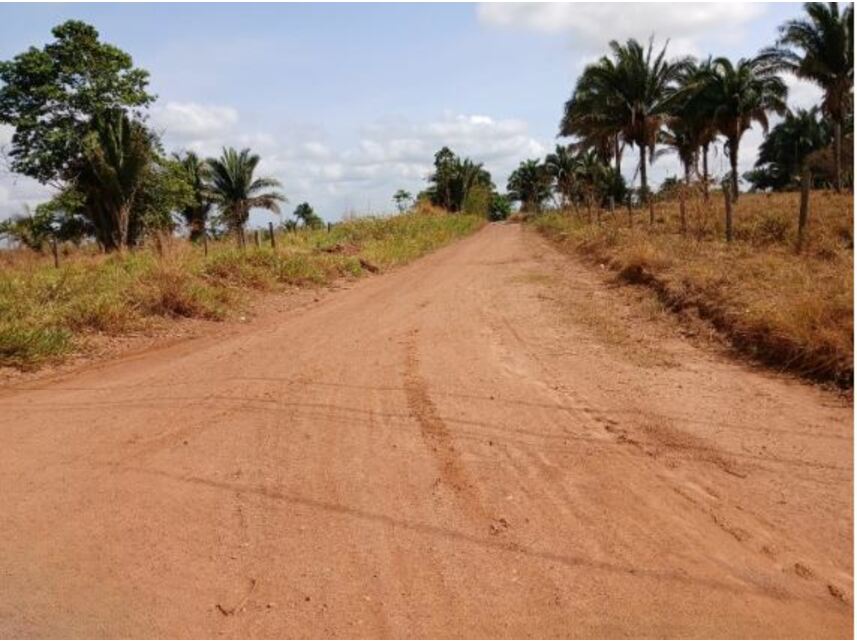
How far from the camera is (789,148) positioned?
174ft

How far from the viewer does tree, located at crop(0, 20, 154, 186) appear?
85.7ft

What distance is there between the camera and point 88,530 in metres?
3.71

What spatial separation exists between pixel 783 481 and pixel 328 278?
1080 centimetres

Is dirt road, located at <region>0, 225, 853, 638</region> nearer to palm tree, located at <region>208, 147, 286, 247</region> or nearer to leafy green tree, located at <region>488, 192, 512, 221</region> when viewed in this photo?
Answer: palm tree, located at <region>208, 147, 286, 247</region>

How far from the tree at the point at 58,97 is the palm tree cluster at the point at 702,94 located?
20778 mm

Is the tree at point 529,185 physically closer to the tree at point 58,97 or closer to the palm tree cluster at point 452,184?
the palm tree cluster at point 452,184

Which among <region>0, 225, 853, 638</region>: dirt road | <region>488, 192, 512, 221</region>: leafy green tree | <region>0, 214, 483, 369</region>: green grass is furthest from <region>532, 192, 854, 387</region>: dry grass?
<region>488, 192, 512, 221</region>: leafy green tree

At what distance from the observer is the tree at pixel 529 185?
204ft

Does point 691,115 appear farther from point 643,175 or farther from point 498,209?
point 498,209

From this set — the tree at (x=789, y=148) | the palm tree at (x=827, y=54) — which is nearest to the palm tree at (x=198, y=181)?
the palm tree at (x=827, y=54)

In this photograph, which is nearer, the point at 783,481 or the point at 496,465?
the point at 783,481

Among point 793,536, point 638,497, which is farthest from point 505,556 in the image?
point 793,536

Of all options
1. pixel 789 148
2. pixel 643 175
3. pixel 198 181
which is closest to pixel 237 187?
pixel 198 181

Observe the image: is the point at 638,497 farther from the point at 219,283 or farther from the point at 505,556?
the point at 219,283
